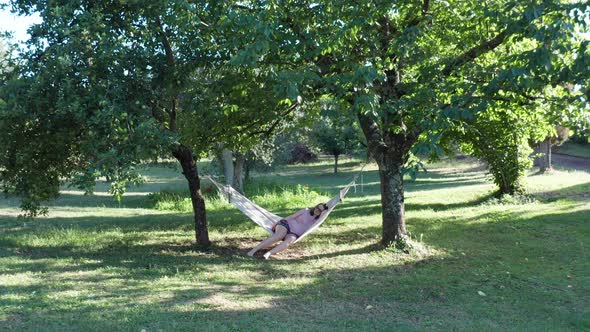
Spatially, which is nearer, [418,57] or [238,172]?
[418,57]

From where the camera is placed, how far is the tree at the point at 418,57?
5.03 m

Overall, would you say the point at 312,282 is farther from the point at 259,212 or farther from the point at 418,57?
the point at 418,57

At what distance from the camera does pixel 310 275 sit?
6965mm

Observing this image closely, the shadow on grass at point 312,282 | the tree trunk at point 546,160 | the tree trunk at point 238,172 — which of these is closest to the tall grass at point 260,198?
the tree trunk at point 238,172

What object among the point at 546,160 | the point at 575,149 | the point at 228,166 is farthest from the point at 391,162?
the point at 575,149

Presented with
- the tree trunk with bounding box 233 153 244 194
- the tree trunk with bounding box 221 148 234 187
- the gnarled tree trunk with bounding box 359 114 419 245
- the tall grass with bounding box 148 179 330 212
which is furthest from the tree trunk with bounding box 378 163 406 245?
the tree trunk with bounding box 233 153 244 194

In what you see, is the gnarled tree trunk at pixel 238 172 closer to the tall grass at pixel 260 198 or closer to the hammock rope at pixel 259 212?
the tall grass at pixel 260 198

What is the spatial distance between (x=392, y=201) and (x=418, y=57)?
2.33 m

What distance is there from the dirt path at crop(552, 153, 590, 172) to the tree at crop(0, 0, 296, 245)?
996 inches

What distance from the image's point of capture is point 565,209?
11.8m

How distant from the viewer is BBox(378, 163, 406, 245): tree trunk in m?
8.09

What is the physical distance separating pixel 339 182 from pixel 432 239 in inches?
724

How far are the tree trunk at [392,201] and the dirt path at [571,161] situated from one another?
2307 centimetres

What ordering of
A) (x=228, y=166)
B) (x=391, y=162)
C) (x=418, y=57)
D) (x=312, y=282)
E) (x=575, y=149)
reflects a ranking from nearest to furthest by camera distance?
(x=312, y=282) < (x=418, y=57) < (x=391, y=162) < (x=228, y=166) < (x=575, y=149)
